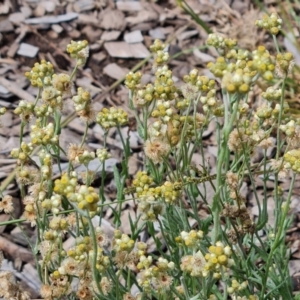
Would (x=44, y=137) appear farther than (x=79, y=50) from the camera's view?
No

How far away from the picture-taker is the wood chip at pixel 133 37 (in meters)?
3.41

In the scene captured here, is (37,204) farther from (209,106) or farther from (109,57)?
(109,57)

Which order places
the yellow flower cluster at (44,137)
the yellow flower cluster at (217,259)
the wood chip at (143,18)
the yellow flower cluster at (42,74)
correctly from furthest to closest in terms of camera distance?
1. the wood chip at (143,18)
2. the yellow flower cluster at (42,74)
3. the yellow flower cluster at (44,137)
4. the yellow flower cluster at (217,259)

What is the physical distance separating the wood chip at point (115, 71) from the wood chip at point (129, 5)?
476mm

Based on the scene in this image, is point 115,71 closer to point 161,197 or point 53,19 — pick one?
point 53,19

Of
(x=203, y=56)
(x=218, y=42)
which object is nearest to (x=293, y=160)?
(x=218, y=42)

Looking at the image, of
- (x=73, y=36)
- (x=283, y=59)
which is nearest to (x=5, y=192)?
(x=73, y=36)

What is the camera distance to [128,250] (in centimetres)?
138

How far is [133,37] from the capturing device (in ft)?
11.3

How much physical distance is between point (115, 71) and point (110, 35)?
308mm

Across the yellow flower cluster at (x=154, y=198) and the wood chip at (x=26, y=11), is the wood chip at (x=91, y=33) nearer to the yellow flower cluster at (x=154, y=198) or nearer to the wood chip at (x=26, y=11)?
the wood chip at (x=26, y=11)

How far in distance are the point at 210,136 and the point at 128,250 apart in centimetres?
158

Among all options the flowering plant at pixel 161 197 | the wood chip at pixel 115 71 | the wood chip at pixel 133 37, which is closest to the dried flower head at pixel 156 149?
the flowering plant at pixel 161 197

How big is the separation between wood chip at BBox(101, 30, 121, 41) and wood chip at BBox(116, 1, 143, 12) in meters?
0.20
